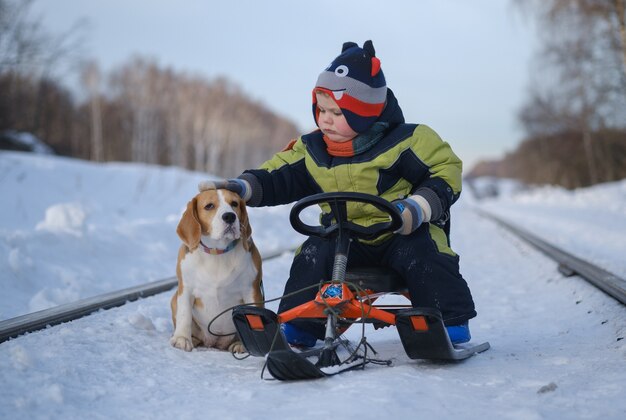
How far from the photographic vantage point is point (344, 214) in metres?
3.13

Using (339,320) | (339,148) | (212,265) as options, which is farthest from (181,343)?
(339,148)

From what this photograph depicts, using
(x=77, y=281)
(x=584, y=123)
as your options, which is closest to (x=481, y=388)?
(x=77, y=281)

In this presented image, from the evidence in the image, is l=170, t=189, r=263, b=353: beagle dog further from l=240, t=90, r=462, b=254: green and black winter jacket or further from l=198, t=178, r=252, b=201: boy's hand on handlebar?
l=240, t=90, r=462, b=254: green and black winter jacket

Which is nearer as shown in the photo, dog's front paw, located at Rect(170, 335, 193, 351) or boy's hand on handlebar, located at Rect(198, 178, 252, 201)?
dog's front paw, located at Rect(170, 335, 193, 351)

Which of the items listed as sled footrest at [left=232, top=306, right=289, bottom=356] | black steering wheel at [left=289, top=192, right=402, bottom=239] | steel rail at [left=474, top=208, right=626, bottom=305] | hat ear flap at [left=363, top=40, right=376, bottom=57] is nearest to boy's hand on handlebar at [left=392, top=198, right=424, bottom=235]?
black steering wheel at [left=289, top=192, right=402, bottom=239]

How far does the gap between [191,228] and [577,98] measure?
31897mm

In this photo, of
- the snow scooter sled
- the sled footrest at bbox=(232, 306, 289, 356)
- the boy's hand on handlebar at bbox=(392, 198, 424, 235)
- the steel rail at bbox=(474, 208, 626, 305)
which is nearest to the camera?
the snow scooter sled

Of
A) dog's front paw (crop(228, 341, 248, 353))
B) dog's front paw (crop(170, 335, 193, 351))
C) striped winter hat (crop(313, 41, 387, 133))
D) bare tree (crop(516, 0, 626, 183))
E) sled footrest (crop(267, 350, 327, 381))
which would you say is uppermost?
bare tree (crop(516, 0, 626, 183))

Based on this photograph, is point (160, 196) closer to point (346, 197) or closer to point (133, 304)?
point (133, 304)

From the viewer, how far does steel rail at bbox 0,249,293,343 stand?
323 cm

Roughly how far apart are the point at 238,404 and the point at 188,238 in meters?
1.24

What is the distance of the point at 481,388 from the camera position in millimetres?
2537

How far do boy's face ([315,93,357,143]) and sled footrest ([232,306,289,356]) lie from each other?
3.87 feet

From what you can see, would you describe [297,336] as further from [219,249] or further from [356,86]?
[356,86]
